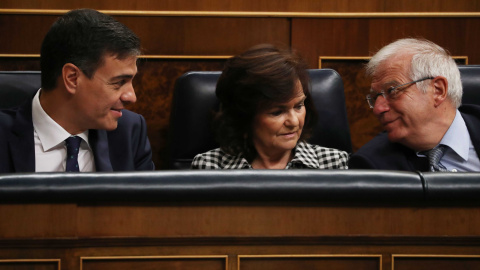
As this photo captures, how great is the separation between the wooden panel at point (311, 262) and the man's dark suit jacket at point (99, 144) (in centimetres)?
65

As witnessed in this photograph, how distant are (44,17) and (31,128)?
0.76 m

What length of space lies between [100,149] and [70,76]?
0.18 metres

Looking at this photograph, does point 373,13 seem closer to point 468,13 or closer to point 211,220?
point 468,13

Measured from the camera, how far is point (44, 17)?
2059 mm

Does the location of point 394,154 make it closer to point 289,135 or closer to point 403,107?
point 403,107

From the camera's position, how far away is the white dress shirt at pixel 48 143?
1415 mm

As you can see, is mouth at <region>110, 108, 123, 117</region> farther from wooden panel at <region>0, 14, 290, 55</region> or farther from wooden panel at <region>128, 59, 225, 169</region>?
wooden panel at <region>0, 14, 290, 55</region>

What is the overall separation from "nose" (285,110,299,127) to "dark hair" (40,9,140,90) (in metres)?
0.42

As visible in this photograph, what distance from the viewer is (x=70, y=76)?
1.44 m

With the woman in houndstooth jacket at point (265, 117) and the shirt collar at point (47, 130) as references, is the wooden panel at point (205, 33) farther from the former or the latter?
the shirt collar at point (47, 130)

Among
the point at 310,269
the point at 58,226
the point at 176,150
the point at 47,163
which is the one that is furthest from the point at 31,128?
the point at 310,269

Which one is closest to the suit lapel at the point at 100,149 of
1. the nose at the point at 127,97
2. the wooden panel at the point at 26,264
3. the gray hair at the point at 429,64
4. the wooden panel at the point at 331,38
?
the nose at the point at 127,97

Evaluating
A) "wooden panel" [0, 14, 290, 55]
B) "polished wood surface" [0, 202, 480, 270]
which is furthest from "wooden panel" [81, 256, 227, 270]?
"wooden panel" [0, 14, 290, 55]

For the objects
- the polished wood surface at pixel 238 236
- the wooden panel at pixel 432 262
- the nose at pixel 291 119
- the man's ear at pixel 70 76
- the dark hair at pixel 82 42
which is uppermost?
the dark hair at pixel 82 42
